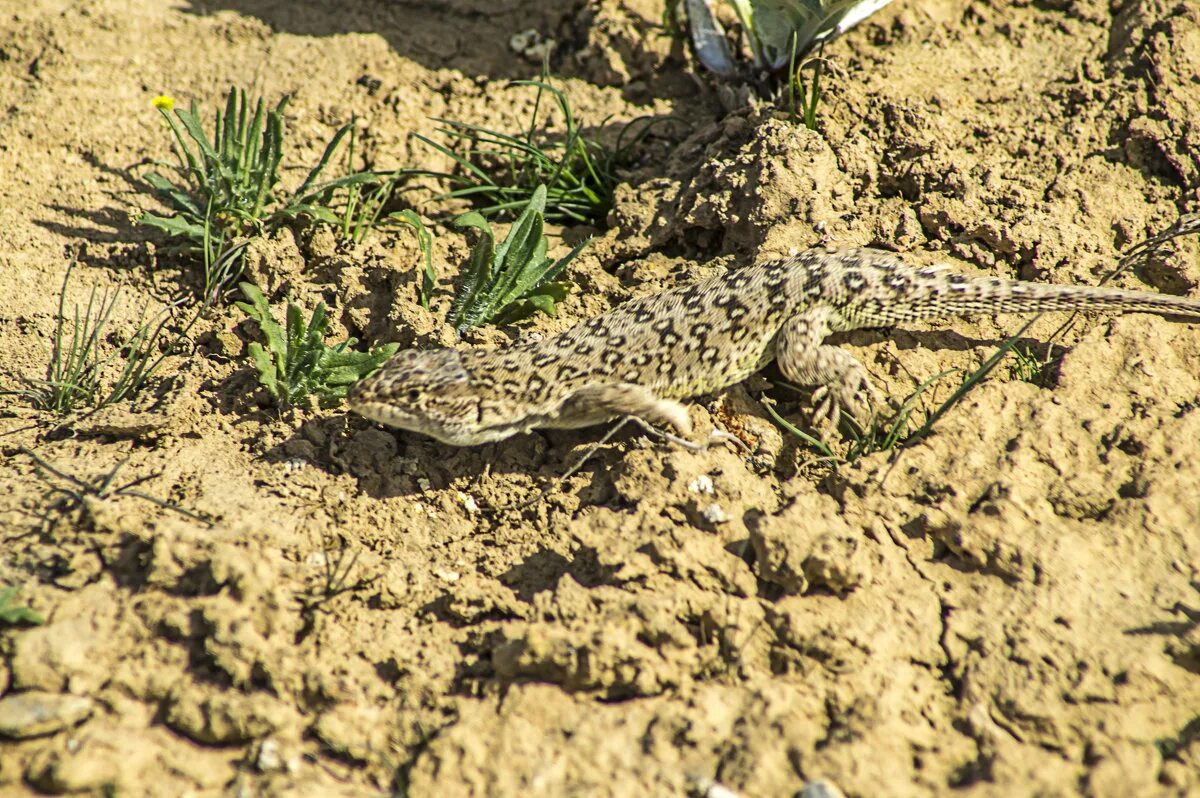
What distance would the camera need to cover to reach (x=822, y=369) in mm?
4703

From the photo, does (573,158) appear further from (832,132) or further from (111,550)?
(111,550)

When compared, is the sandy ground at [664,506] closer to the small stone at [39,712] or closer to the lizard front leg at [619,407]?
the small stone at [39,712]

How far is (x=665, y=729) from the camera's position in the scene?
333 centimetres

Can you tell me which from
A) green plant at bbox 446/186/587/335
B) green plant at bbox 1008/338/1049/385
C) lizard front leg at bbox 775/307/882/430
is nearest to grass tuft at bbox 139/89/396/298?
green plant at bbox 446/186/587/335

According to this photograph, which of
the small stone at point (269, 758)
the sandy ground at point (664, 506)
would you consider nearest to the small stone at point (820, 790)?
the sandy ground at point (664, 506)

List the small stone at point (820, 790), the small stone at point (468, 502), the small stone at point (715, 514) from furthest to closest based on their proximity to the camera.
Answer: the small stone at point (468, 502), the small stone at point (715, 514), the small stone at point (820, 790)

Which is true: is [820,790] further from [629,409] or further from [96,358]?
[96,358]

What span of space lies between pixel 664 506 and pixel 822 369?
4.01 feet

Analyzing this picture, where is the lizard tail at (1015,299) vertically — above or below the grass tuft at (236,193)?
above

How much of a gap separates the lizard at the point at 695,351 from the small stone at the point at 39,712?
5.73ft

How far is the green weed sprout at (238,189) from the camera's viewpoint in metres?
5.35

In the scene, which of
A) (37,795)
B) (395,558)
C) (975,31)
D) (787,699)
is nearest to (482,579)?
(395,558)

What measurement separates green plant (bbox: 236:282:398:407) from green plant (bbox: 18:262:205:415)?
1.95ft

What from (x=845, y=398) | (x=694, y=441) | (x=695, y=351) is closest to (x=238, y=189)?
(x=695, y=351)
